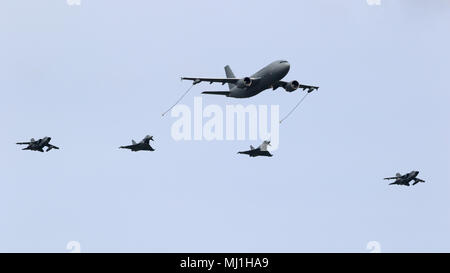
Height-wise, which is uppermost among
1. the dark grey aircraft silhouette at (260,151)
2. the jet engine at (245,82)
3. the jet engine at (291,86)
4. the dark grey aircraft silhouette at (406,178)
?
the jet engine at (291,86)

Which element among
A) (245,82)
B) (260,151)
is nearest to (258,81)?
(245,82)

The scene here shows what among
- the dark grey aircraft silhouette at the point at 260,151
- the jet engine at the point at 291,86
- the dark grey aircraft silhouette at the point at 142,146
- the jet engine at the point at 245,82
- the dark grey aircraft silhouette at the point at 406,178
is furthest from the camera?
the jet engine at the point at 291,86

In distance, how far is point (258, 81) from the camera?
145 m

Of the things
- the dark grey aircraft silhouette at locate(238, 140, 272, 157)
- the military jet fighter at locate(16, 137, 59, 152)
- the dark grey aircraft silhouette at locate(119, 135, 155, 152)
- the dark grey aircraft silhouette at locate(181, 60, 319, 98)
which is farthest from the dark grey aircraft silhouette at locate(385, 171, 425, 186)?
the military jet fighter at locate(16, 137, 59, 152)

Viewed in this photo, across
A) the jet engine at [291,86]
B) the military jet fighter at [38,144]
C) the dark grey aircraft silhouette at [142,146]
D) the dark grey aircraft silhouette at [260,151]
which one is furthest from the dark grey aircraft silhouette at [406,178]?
the military jet fighter at [38,144]

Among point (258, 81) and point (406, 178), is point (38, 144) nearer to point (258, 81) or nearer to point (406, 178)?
point (258, 81)

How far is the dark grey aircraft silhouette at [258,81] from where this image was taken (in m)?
142

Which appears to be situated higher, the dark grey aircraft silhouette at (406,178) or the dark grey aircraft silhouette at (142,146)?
the dark grey aircraft silhouette at (142,146)

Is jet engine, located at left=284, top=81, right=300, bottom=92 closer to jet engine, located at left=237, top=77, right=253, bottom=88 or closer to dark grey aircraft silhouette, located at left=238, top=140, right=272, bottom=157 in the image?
jet engine, located at left=237, top=77, right=253, bottom=88

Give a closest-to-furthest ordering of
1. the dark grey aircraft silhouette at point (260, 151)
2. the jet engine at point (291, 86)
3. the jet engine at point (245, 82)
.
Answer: the jet engine at point (245, 82) → the dark grey aircraft silhouette at point (260, 151) → the jet engine at point (291, 86)

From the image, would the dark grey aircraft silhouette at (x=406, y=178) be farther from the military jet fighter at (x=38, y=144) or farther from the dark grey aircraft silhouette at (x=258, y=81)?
the military jet fighter at (x=38, y=144)
